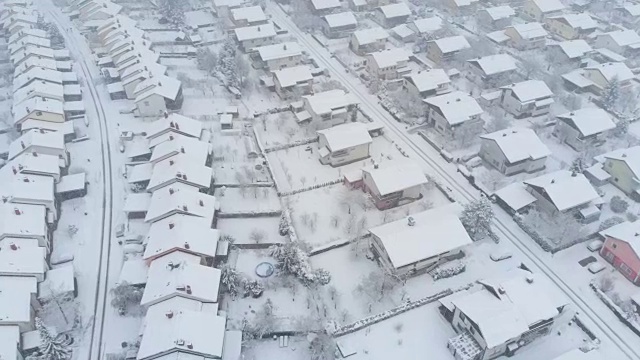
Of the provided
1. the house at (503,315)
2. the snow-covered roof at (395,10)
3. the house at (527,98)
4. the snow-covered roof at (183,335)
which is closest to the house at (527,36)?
the house at (527,98)

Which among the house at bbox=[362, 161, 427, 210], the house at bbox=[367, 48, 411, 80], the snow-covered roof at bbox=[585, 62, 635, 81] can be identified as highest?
the house at bbox=[367, 48, 411, 80]

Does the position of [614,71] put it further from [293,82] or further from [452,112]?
[293,82]

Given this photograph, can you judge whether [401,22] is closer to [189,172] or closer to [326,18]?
[326,18]

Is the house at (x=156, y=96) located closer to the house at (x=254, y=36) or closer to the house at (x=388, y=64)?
the house at (x=254, y=36)

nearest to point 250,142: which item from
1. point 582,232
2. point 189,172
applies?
point 189,172

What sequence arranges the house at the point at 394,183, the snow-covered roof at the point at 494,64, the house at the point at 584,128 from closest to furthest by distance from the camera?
the house at the point at 394,183, the house at the point at 584,128, the snow-covered roof at the point at 494,64

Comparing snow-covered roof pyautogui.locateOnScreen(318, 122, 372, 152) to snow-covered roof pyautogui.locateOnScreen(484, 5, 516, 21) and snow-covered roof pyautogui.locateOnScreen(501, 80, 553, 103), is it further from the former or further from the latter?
snow-covered roof pyautogui.locateOnScreen(484, 5, 516, 21)

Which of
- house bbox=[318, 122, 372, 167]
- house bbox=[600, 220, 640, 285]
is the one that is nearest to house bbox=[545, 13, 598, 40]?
house bbox=[318, 122, 372, 167]
